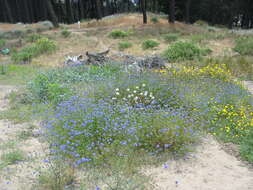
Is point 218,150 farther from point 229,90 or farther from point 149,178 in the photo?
point 229,90

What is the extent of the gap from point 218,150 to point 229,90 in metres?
2.31

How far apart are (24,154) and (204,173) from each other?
2558 mm

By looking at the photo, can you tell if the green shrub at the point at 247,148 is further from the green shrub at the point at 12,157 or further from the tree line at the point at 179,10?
the tree line at the point at 179,10

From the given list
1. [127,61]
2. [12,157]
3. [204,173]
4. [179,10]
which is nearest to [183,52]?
[127,61]

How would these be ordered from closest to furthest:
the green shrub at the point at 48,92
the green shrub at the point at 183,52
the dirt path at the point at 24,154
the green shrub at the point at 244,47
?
the dirt path at the point at 24,154 → the green shrub at the point at 48,92 → the green shrub at the point at 183,52 → the green shrub at the point at 244,47

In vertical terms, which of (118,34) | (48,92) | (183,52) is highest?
(118,34)

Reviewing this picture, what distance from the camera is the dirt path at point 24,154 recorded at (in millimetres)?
3444

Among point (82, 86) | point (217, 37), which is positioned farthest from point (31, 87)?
point (217, 37)

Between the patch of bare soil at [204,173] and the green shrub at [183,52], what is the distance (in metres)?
7.56

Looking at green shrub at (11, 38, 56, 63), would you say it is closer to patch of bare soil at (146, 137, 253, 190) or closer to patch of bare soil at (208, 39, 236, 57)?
patch of bare soil at (208, 39, 236, 57)

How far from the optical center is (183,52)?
11617 mm

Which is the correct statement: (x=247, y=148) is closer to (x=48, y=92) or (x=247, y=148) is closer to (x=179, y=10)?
(x=48, y=92)

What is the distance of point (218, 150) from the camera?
4.41 m

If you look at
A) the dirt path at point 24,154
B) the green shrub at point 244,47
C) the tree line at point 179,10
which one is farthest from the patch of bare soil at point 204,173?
the tree line at point 179,10
